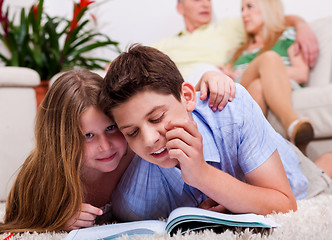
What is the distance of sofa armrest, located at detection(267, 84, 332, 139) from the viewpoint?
1691 mm

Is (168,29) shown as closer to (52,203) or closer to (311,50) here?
(311,50)

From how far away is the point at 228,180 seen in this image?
0.78 meters

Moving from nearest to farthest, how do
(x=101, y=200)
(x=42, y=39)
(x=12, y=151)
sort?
(x=101, y=200), (x=12, y=151), (x=42, y=39)

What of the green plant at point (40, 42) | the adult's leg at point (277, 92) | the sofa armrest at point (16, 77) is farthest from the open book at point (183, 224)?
the green plant at point (40, 42)

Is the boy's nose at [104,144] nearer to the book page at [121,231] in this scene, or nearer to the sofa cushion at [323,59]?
the book page at [121,231]

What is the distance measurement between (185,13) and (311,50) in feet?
3.02

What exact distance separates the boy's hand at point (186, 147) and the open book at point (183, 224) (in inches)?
3.0

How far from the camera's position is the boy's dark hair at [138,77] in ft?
2.57

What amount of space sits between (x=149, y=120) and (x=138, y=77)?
10 cm

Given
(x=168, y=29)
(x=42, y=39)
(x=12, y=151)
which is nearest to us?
(x=12, y=151)

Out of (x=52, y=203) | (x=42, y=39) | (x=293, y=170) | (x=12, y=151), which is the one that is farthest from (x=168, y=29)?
(x=52, y=203)

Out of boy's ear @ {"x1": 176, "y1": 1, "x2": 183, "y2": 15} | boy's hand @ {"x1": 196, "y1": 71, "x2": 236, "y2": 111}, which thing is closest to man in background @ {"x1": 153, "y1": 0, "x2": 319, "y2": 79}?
boy's ear @ {"x1": 176, "y1": 1, "x2": 183, "y2": 15}

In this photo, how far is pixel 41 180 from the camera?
95 centimetres

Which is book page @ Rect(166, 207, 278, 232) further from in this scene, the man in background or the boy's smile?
the man in background
